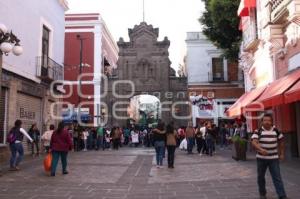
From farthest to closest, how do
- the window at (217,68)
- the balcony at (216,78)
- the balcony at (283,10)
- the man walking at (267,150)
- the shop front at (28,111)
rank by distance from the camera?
the window at (217,68) → the balcony at (216,78) → the shop front at (28,111) → the balcony at (283,10) → the man walking at (267,150)

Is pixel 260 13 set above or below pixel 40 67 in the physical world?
above

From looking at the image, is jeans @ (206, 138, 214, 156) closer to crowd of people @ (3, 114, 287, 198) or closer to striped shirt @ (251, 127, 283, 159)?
crowd of people @ (3, 114, 287, 198)

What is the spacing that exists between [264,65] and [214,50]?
62.0ft

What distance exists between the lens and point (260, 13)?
17672mm

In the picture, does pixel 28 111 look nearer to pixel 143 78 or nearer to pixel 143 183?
pixel 143 183

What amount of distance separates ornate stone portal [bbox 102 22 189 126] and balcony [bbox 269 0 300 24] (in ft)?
Result: 80.4

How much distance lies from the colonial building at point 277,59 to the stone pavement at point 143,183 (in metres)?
2.13

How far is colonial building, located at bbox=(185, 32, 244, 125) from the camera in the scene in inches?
1403

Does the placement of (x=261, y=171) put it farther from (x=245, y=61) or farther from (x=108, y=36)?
(x=108, y=36)

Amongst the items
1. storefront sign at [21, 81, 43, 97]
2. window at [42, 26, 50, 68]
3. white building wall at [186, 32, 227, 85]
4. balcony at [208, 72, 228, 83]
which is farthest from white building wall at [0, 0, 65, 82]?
balcony at [208, 72, 228, 83]

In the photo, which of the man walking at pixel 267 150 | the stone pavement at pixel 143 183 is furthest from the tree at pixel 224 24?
the man walking at pixel 267 150

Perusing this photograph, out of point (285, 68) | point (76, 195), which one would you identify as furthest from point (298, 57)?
point (76, 195)

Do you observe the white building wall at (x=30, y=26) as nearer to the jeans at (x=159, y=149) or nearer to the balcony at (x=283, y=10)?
the jeans at (x=159, y=149)

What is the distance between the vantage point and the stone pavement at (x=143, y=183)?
849 centimetres
